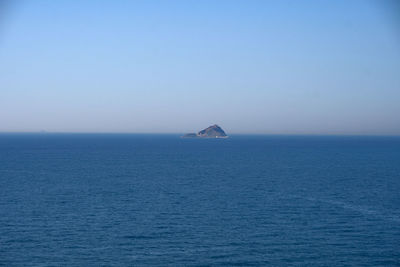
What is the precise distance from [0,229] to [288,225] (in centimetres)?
3210

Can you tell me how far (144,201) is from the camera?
215 feet

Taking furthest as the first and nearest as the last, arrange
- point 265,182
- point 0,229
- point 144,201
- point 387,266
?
point 265,182, point 144,201, point 0,229, point 387,266

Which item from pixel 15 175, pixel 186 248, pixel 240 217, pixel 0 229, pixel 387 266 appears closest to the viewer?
pixel 387 266

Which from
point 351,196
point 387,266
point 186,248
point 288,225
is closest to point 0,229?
point 186,248

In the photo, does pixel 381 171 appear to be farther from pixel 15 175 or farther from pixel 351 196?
pixel 15 175

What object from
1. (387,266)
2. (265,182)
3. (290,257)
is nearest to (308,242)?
(290,257)

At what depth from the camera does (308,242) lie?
44.4 metres

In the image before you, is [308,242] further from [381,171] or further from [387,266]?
[381,171]

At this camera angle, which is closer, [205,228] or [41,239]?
[41,239]

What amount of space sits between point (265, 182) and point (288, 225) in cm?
3608

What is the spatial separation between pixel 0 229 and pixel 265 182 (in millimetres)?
52093

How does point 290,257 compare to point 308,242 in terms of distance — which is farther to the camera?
point 308,242

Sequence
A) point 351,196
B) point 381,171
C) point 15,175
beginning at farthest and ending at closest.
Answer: point 381,171, point 15,175, point 351,196

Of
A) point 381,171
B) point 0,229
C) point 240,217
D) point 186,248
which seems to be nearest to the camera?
point 186,248
